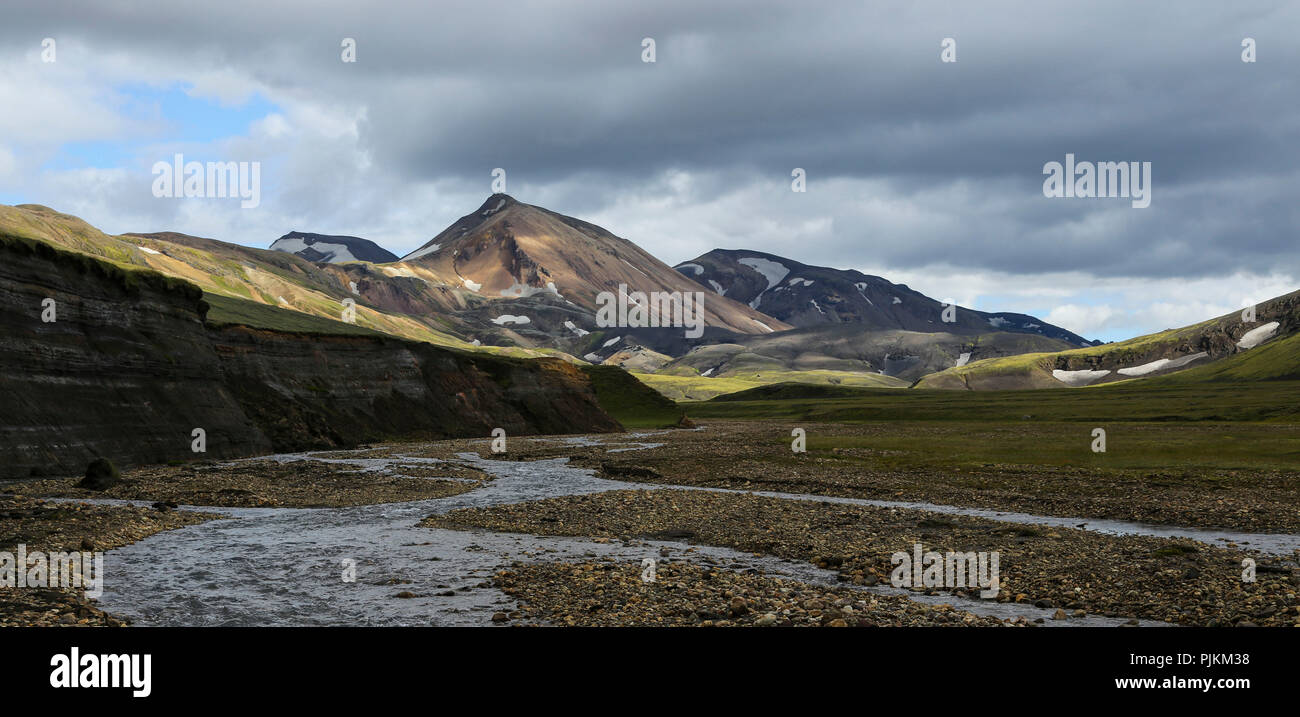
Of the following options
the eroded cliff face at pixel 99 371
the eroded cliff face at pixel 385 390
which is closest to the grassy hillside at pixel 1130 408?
the eroded cliff face at pixel 385 390

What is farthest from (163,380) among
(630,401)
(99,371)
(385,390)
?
(630,401)

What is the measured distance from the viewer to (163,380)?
225 feet

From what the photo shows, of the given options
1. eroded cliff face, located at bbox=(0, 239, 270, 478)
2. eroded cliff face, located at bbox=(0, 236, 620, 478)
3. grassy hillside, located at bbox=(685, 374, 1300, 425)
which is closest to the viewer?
eroded cliff face, located at bbox=(0, 239, 270, 478)

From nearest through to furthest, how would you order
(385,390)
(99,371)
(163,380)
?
(99,371) → (163,380) → (385,390)

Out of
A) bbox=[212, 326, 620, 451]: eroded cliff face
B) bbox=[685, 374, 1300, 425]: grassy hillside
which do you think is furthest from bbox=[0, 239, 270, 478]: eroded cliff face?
bbox=[685, 374, 1300, 425]: grassy hillside

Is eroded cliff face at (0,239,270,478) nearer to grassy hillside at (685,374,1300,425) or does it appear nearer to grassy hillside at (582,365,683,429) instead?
grassy hillside at (582,365,683,429)

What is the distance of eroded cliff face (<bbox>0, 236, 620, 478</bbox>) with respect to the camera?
179 feet

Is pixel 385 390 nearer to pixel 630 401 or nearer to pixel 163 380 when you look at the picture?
pixel 163 380
